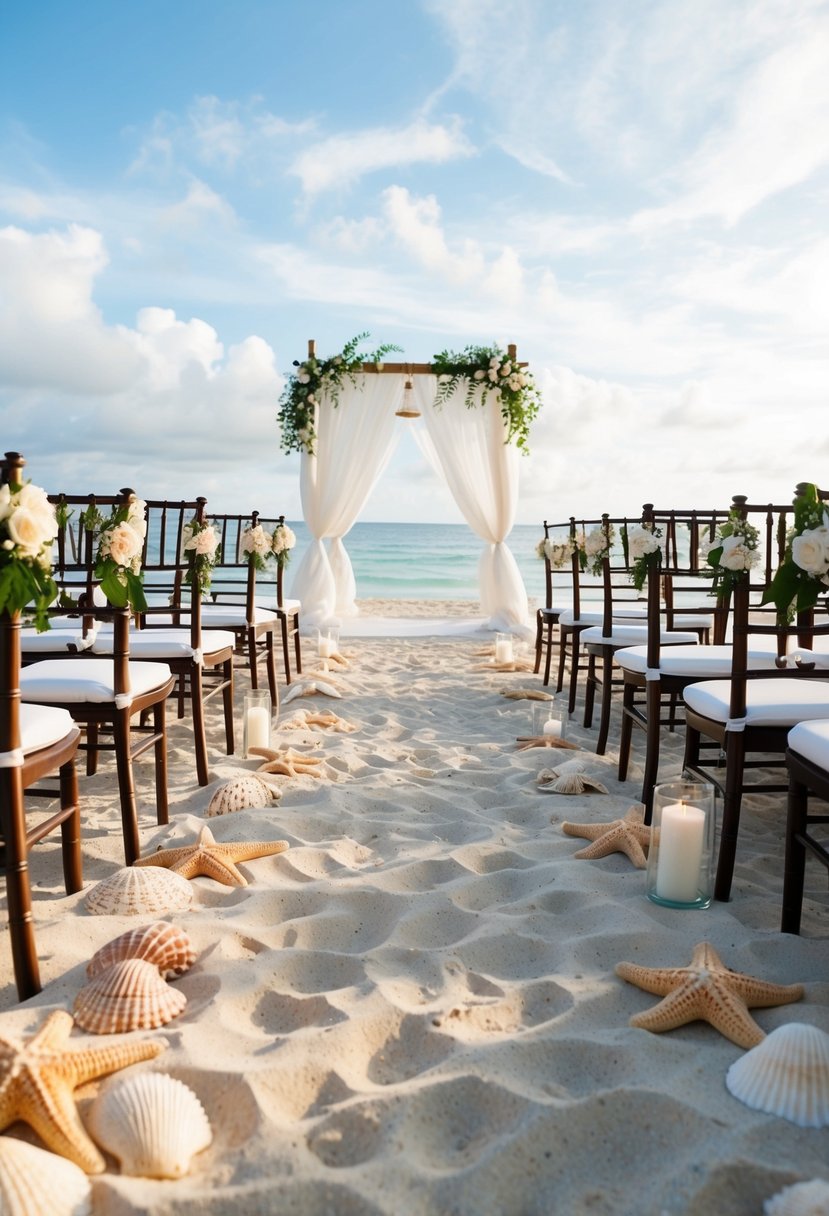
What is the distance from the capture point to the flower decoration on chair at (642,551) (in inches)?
118

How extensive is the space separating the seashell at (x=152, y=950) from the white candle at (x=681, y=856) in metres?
1.18

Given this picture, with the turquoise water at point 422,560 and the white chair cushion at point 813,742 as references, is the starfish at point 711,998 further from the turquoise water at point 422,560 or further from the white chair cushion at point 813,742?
the turquoise water at point 422,560

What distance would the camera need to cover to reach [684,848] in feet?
6.30

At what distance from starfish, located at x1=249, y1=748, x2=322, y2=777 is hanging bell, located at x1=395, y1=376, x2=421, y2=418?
211 inches

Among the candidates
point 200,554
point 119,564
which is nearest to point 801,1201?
point 119,564

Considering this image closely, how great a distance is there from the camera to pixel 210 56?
5.60 m

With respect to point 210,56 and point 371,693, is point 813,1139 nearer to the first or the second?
point 371,693

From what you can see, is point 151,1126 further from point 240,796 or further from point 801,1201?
point 240,796

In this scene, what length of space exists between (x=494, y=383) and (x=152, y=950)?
7.26 metres

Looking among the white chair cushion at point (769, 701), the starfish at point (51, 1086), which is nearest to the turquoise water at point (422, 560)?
the white chair cushion at point (769, 701)

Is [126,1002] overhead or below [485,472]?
below

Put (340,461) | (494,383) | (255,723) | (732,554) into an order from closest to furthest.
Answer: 1. (732,554)
2. (255,723)
3. (494,383)
4. (340,461)

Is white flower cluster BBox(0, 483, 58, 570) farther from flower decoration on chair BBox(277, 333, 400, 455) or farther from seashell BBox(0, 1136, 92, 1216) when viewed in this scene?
flower decoration on chair BBox(277, 333, 400, 455)

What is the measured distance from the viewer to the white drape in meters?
8.12
